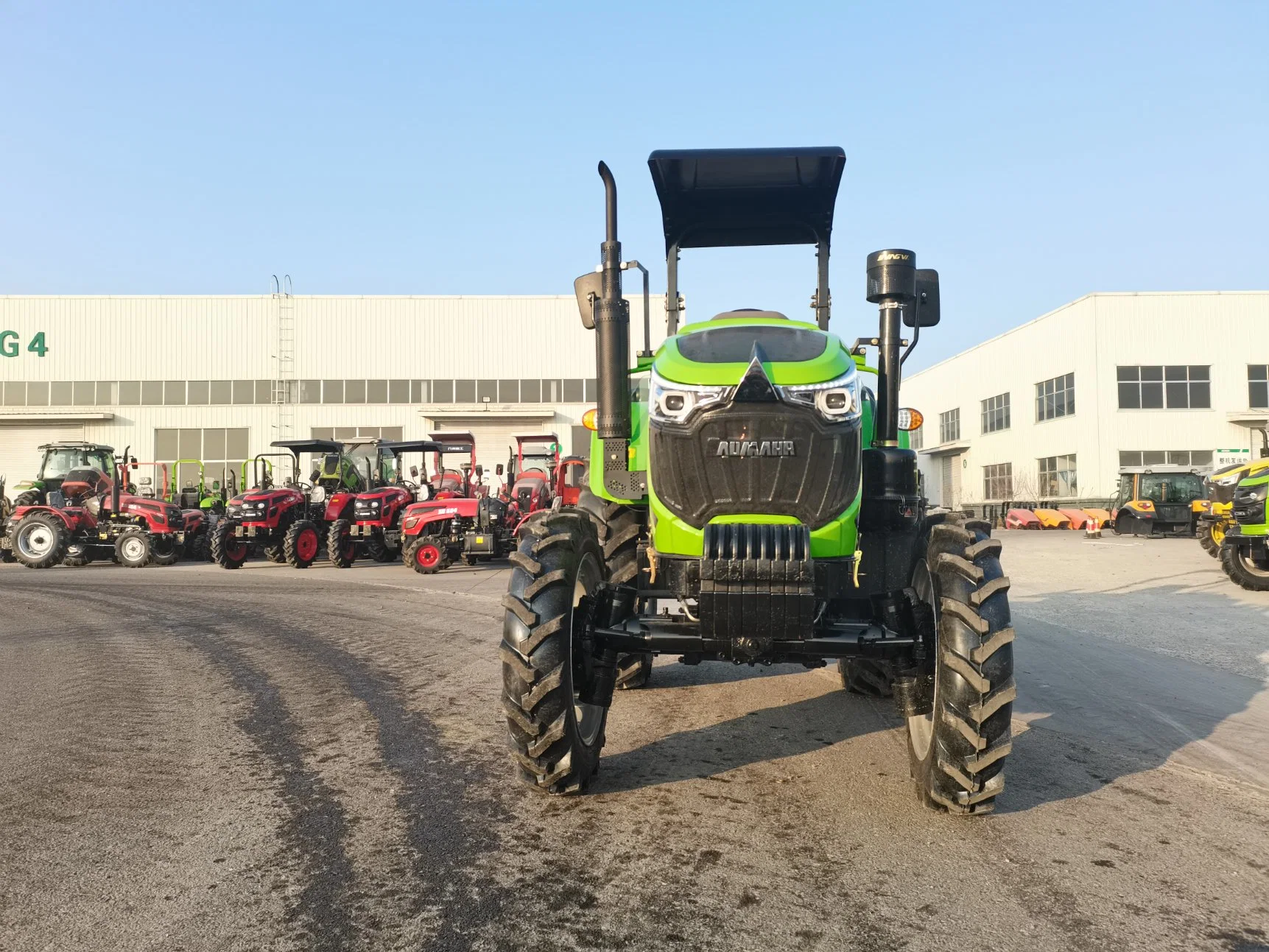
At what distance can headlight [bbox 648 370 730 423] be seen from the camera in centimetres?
436

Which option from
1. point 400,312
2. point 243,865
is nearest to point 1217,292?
point 400,312

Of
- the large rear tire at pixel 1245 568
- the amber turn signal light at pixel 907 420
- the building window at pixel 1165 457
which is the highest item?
the building window at pixel 1165 457

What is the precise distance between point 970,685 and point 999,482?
5500 centimetres

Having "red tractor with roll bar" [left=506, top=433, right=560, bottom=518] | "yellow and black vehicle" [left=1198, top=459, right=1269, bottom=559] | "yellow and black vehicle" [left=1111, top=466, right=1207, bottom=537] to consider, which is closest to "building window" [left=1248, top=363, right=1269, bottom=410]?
"yellow and black vehicle" [left=1111, top=466, right=1207, bottom=537]

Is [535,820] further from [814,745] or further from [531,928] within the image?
[814,745]

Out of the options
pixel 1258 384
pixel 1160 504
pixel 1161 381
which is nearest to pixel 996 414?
pixel 1161 381

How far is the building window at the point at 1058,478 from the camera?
150 feet

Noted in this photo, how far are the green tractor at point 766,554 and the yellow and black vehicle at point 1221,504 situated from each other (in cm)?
1235

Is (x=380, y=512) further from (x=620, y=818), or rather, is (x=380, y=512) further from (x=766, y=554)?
(x=766, y=554)

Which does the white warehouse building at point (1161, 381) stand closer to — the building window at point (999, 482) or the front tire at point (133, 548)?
the building window at point (999, 482)

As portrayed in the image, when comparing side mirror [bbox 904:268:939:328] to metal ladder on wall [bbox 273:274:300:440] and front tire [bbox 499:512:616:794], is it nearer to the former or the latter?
front tire [bbox 499:512:616:794]

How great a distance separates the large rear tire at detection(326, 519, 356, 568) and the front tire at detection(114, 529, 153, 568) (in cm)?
462

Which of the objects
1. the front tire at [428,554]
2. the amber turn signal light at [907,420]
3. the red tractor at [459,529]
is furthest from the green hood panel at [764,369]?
the front tire at [428,554]

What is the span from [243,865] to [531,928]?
1211 millimetres
